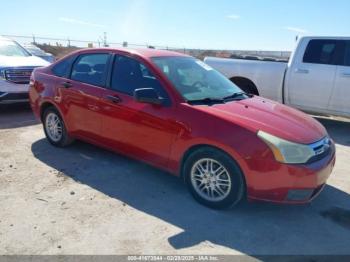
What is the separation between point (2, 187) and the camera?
4.46m

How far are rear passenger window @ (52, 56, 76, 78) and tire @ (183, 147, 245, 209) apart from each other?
249cm

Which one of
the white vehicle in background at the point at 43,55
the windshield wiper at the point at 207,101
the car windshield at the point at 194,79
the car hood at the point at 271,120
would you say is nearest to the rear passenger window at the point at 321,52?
the car windshield at the point at 194,79

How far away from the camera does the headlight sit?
3.63m

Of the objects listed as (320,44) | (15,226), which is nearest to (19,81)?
(15,226)

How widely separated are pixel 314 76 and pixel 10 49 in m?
7.06

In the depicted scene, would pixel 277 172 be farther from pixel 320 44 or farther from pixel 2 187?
pixel 320 44

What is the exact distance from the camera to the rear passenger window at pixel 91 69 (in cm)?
501

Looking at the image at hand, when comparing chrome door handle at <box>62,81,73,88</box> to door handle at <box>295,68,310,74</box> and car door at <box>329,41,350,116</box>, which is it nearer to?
door handle at <box>295,68,310,74</box>

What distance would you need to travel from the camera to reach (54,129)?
19.1 feet

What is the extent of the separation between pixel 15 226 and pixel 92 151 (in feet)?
7.38

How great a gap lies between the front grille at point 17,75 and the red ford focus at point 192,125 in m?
2.79

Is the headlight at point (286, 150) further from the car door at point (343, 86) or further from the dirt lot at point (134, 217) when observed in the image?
the car door at point (343, 86)

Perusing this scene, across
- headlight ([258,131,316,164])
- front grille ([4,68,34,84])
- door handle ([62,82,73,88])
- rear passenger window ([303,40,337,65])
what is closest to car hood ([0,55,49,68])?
front grille ([4,68,34,84])

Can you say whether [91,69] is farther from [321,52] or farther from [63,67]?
[321,52]
